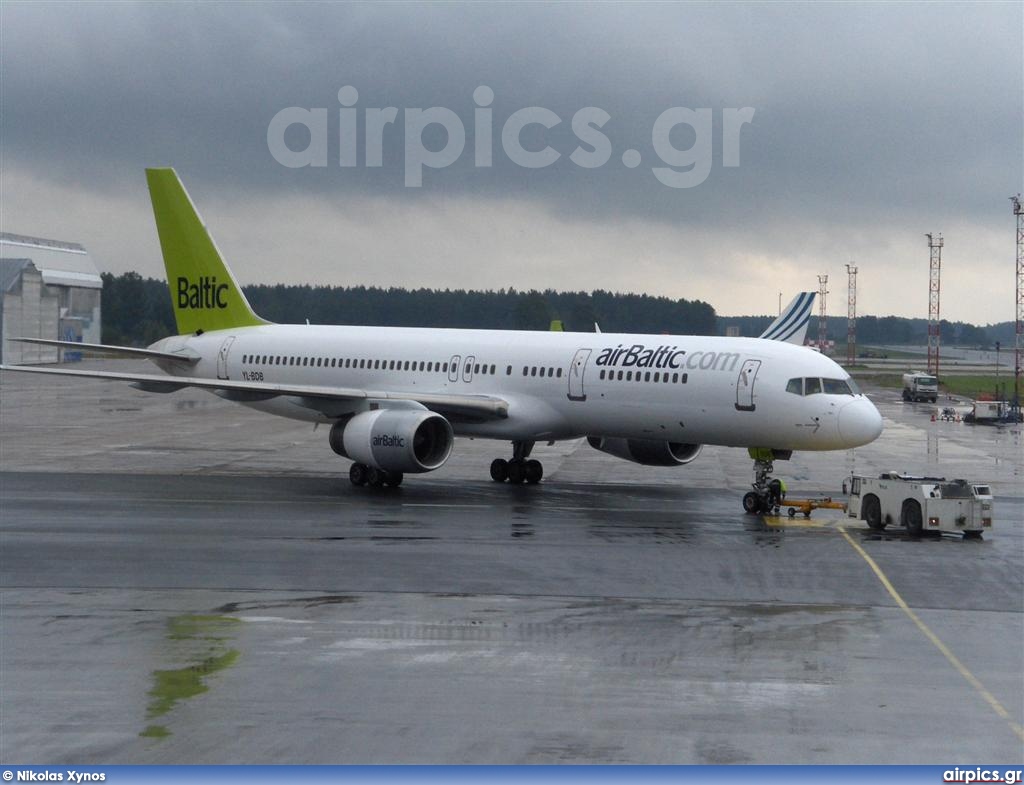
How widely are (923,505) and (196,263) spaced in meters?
26.0

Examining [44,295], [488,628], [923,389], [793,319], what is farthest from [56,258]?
[488,628]

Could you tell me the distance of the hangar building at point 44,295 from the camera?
111 meters

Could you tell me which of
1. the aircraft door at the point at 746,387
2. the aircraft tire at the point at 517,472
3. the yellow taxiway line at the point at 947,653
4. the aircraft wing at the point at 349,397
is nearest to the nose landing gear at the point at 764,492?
the aircraft door at the point at 746,387

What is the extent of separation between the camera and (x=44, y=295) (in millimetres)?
119250

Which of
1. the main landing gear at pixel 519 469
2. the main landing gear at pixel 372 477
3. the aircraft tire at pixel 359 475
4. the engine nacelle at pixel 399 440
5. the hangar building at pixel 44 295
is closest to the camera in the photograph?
the engine nacelle at pixel 399 440

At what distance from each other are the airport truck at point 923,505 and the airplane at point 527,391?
1.76 meters

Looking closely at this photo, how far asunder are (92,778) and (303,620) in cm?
681

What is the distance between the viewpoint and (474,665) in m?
15.9

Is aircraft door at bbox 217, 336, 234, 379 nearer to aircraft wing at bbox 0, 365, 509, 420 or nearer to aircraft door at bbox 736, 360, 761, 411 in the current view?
aircraft wing at bbox 0, 365, 509, 420

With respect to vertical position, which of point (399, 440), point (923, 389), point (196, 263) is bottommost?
point (399, 440)

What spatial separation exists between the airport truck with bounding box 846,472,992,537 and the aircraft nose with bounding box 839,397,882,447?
4.30 ft

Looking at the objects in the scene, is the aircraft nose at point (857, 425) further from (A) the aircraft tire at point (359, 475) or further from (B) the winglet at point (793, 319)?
(B) the winglet at point (793, 319)

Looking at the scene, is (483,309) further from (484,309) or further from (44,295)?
(44,295)

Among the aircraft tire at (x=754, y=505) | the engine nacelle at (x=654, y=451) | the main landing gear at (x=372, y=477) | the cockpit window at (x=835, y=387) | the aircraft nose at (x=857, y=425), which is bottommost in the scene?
the aircraft tire at (x=754, y=505)
